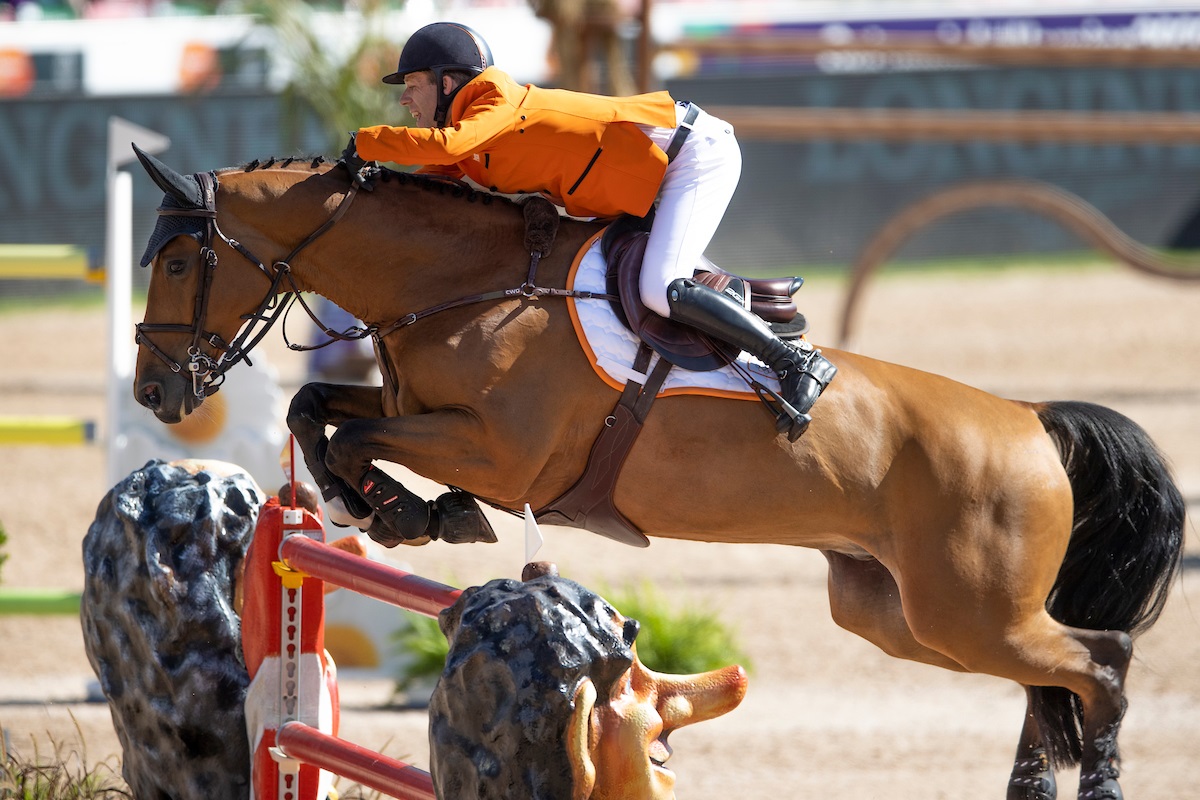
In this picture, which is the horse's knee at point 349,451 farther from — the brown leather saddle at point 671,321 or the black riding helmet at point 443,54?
the black riding helmet at point 443,54

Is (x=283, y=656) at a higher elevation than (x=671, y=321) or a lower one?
lower

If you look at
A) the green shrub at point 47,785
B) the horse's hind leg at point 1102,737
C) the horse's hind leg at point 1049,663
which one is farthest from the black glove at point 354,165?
the horse's hind leg at point 1102,737

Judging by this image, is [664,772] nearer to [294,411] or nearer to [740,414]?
[740,414]

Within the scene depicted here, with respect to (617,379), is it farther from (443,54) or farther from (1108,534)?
(1108,534)

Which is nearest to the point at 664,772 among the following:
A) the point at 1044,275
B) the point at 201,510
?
the point at 201,510

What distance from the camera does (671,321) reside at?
3.57 m

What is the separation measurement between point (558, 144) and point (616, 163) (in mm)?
162

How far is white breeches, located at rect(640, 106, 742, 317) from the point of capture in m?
3.50

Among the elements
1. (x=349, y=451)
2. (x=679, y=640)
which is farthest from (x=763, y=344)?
(x=679, y=640)

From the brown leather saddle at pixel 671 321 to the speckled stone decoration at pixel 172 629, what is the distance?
1.12 m

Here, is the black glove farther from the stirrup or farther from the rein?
the stirrup

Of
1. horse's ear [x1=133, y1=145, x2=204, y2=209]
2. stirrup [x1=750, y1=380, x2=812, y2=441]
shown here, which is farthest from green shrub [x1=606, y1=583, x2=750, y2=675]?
horse's ear [x1=133, y1=145, x2=204, y2=209]

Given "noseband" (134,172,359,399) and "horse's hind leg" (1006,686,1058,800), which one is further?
"horse's hind leg" (1006,686,1058,800)

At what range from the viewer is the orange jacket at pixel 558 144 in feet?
10.9
